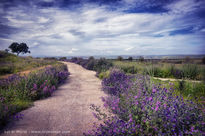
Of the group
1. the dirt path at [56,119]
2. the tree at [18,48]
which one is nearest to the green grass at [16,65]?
the dirt path at [56,119]

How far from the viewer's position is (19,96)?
14.2ft

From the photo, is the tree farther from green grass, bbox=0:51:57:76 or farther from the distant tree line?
green grass, bbox=0:51:57:76

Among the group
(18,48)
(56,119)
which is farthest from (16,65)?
(18,48)

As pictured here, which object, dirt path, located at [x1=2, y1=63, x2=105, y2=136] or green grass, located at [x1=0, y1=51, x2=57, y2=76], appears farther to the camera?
green grass, located at [x1=0, y1=51, x2=57, y2=76]

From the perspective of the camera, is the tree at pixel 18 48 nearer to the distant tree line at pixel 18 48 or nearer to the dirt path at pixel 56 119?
the distant tree line at pixel 18 48

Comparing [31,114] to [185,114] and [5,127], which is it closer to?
[5,127]

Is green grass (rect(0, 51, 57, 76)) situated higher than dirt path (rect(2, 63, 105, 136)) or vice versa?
green grass (rect(0, 51, 57, 76))

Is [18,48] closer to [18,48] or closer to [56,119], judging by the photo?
[18,48]

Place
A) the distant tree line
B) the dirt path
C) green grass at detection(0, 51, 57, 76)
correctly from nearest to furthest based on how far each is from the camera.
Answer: the dirt path < green grass at detection(0, 51, 57, 76) < the distant tree line

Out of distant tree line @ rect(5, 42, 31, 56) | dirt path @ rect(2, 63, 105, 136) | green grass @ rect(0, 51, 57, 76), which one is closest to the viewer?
dirt path @ rect(2, 63, 105, 136)

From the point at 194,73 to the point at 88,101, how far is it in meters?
8.76

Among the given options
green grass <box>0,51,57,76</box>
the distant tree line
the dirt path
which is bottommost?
the dirt path

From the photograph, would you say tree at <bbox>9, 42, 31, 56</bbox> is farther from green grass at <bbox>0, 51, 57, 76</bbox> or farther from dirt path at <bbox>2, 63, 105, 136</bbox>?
dirt path at <bbox>2, 63, 105, 136</bbox>

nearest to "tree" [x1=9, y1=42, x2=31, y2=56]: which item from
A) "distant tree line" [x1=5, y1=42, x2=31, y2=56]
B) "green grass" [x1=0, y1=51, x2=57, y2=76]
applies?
"distant tree line" [x1=5, y1=42, x2=31, y2=56]
